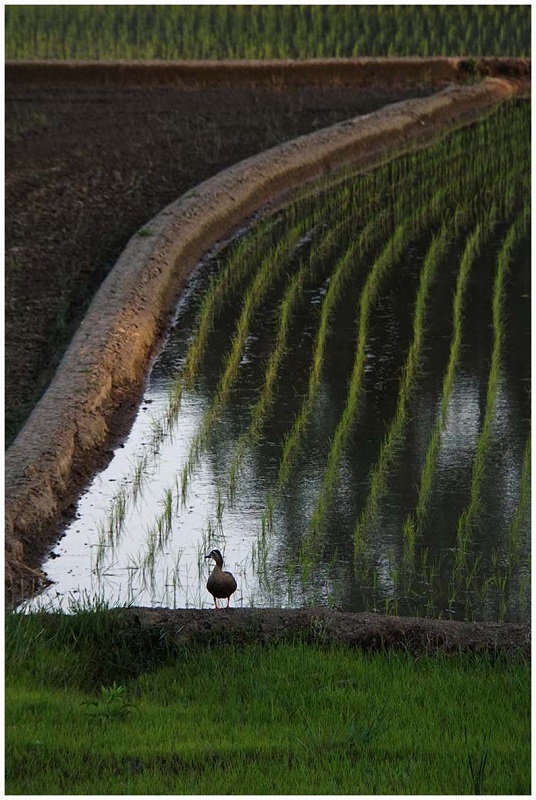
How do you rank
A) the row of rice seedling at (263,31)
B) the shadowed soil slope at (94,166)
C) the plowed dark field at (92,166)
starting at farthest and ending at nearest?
the row of rice seedling at (263,31) → the plowed dark field at (92,166) → the shadowed soil slope at (94,166)

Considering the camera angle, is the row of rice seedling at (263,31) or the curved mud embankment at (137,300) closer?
the curved mud embankment at (137,300)

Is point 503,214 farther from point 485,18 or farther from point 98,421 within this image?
point 485,18

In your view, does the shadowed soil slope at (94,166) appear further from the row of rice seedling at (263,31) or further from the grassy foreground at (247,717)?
the grassy foreground at (247,717)

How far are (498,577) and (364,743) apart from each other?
1.58 meters

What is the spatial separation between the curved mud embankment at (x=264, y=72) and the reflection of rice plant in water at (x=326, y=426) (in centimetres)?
381

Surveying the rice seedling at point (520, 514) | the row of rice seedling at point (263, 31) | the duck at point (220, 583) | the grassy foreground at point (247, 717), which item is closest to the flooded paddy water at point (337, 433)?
the rice seedling at point (520, 514)

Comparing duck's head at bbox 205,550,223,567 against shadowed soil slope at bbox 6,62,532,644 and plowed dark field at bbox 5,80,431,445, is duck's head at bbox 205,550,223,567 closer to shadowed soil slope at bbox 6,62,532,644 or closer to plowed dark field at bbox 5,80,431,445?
shadowed soil slope at bbox 6,62,532,644

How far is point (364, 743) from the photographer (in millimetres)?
3387

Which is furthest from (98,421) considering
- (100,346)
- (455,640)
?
(455,640)

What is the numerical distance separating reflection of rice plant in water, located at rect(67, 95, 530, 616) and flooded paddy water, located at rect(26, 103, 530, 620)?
0.04 ft

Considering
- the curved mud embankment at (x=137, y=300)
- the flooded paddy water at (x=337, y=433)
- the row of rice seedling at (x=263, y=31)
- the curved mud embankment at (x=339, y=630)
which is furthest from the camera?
the row of rice seedling at (x=263, y=31)

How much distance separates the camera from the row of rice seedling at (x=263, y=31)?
48.2 feet

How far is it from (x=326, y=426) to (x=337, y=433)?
0.15 metres

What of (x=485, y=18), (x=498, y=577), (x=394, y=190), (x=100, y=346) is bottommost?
(x=498, y=577)
